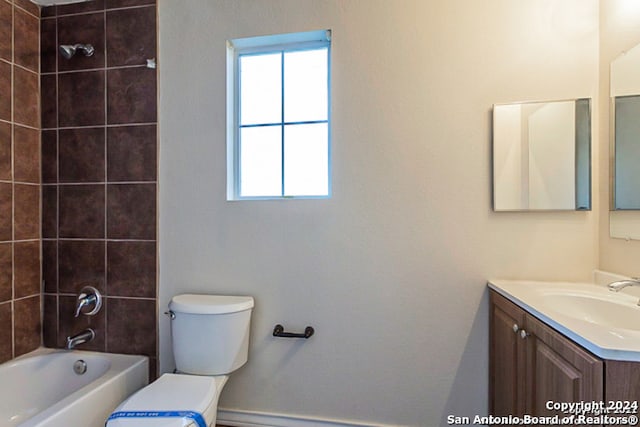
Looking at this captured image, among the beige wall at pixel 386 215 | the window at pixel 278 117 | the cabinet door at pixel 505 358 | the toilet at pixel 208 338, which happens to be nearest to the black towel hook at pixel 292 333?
the beige wall at pixel 386 215

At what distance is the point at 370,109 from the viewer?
1.57m

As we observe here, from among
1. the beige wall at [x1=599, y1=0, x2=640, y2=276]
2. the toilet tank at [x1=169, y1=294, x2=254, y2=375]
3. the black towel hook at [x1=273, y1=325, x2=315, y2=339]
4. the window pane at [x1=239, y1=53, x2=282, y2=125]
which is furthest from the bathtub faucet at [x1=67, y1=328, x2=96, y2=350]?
the beige wall at [x1=599, y1=0, x2=640, y2=276]

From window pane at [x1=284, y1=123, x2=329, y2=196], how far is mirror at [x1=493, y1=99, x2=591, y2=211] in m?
0.84

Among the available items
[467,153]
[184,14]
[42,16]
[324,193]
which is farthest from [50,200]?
[467,153]

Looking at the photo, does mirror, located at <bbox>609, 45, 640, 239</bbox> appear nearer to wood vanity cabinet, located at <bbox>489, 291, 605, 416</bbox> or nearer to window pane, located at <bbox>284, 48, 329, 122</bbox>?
wood vanity cabinet, located at <bbox>489, 291, 605, 416</bbox>

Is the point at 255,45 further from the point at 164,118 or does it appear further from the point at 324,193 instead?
the point at 324,193

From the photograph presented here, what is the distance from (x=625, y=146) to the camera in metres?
1.29

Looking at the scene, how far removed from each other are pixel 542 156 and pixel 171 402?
1893mm

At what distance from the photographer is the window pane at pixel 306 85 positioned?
1726mm

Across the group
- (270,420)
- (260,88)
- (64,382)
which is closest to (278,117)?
(260,88)

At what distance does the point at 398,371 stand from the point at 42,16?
112 inches

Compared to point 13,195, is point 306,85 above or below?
above

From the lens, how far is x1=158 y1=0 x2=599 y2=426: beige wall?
147 cm

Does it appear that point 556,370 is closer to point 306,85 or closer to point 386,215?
point 386,215
